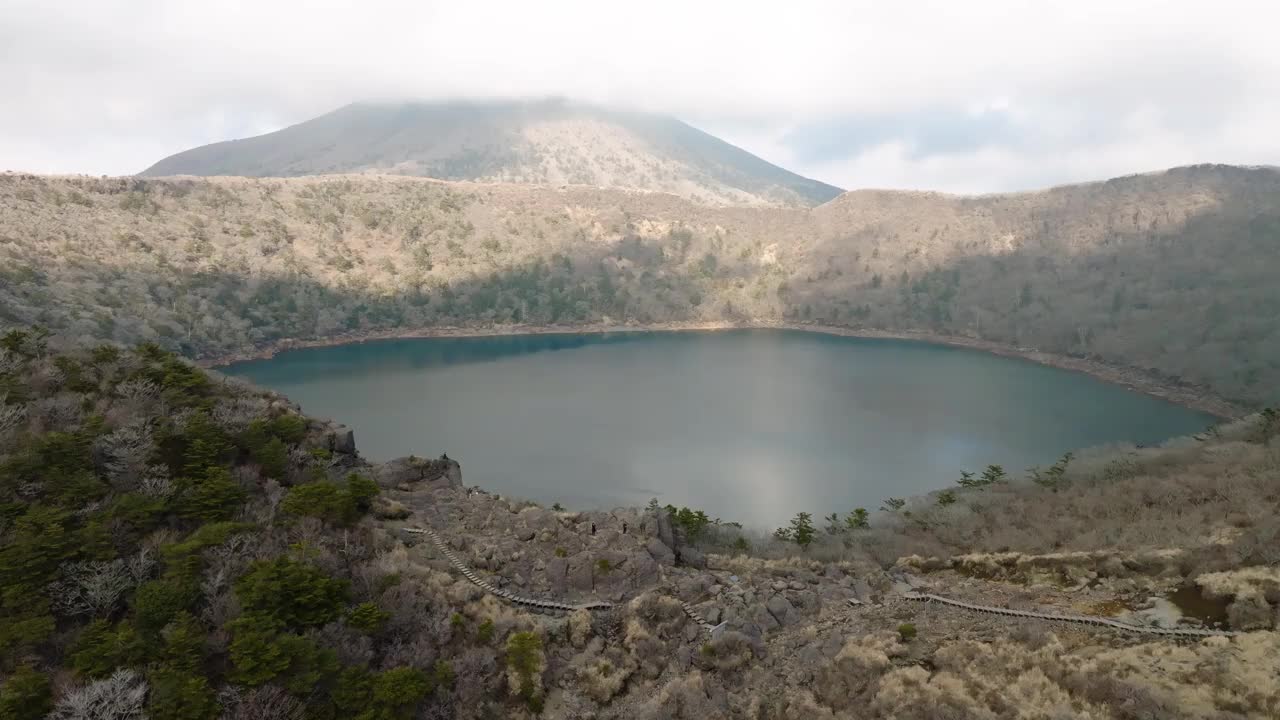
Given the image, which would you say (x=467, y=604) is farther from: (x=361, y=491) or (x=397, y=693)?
(x=361, y=491)

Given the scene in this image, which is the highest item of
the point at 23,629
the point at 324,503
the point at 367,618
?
the point at 324,503

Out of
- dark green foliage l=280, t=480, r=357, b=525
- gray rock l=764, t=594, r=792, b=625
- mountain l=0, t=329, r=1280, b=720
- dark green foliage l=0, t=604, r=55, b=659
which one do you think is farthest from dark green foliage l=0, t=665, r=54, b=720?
gray rock l=764, t=594, r=792, b=625

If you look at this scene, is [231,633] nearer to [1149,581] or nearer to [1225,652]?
[1225,652]

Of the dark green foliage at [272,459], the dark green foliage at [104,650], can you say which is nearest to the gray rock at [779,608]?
the dark green foliage at [104,650]

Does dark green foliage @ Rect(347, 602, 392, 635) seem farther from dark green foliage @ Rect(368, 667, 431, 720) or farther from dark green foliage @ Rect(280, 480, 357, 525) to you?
dark green foliage @ Rect(280, 480, 357, 525)

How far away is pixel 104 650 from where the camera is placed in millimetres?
11805

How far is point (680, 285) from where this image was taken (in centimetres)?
13300

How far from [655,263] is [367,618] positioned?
12600 cm

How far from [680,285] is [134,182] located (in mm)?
95652

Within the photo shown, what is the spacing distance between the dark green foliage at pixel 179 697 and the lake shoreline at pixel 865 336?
8505cm

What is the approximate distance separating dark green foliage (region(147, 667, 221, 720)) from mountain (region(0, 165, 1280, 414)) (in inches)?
2753

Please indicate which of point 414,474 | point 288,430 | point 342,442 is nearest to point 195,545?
point 288,430

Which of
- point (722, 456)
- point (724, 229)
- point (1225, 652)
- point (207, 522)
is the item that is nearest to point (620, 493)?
point (722, 456)

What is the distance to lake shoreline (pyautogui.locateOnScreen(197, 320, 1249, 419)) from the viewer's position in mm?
77125
